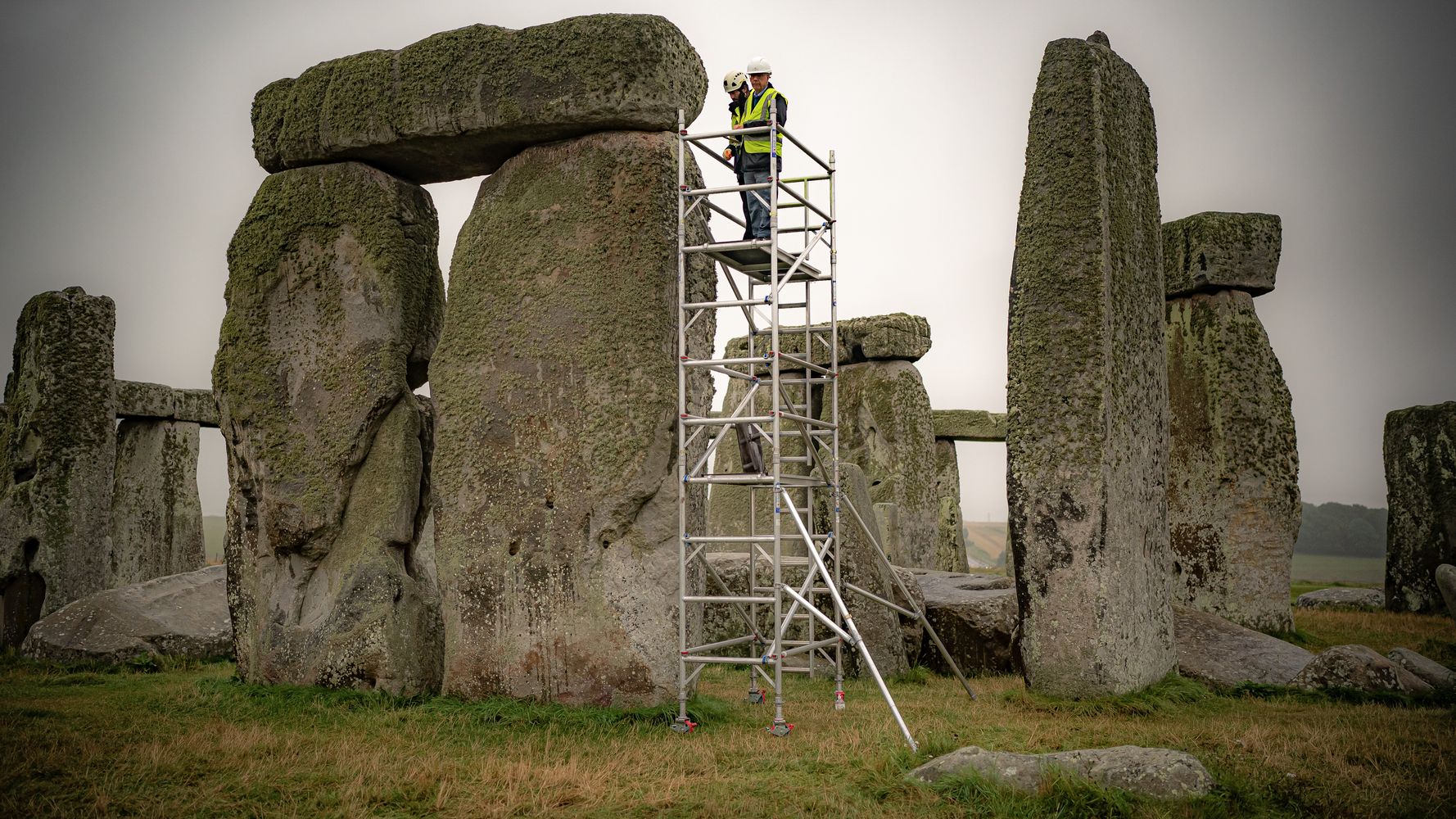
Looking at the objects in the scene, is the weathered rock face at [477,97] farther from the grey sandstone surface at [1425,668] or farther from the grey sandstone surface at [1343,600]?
the grey sandstone surface at [1343,600]

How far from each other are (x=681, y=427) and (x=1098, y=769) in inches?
133

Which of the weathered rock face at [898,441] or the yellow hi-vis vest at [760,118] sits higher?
the yellow hi-vis vest at [760,118]

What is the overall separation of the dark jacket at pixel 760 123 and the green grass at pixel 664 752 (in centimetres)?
360

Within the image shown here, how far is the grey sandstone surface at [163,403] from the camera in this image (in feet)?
52.4

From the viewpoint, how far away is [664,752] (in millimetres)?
6762

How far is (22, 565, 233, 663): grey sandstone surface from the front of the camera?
10.5 m

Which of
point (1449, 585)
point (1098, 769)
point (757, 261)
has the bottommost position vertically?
point (1098, 769)

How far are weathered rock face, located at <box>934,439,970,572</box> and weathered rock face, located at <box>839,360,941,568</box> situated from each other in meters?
2.31

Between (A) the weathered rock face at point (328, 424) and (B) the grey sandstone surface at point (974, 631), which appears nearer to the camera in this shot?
(A) the weathered rock face at point (328, 424)

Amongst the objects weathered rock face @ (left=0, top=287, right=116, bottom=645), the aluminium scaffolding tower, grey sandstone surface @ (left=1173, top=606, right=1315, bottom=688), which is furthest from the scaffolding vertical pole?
A: weathered rock face @ (left=0, top=287, right=116, bottom=645)

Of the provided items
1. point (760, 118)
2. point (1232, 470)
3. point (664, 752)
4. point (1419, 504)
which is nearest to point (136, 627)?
point (664, 752)

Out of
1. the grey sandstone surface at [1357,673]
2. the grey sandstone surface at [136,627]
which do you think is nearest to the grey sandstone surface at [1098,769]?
the grey sandstone surface at [1357,673]

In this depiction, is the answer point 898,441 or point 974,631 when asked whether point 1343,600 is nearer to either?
point 898,441

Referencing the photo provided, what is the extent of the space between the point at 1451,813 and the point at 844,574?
199 inches
